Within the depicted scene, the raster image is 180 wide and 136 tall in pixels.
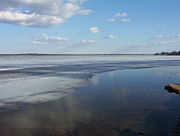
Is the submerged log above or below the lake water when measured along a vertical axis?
above

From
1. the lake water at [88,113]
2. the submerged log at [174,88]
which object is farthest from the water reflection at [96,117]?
the submerged log at [174,88]

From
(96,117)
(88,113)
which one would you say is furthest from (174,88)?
(96,117)

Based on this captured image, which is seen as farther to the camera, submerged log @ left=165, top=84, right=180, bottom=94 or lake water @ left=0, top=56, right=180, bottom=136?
submerged log @ left=165, top=84, right=180, bottom=94

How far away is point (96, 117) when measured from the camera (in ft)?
21.5

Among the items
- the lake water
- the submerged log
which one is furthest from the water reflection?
the submerged log

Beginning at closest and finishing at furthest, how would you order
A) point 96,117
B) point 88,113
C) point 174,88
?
point 96,117, point 88,113, point 174,88

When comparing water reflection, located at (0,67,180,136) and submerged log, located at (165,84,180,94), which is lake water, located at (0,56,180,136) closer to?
water reflection, located at (0,67,180,136)

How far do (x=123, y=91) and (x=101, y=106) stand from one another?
10.8 feet

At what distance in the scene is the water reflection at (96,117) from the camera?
543 cm

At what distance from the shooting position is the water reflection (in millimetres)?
5426

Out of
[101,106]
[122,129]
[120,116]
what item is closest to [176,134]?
[122,129]

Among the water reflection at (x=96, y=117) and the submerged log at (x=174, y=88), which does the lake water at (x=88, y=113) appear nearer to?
the water reflection at (x=96, y=117)

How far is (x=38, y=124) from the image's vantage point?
19.4 feet

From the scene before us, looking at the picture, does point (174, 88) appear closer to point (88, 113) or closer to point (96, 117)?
point (88, 113)
